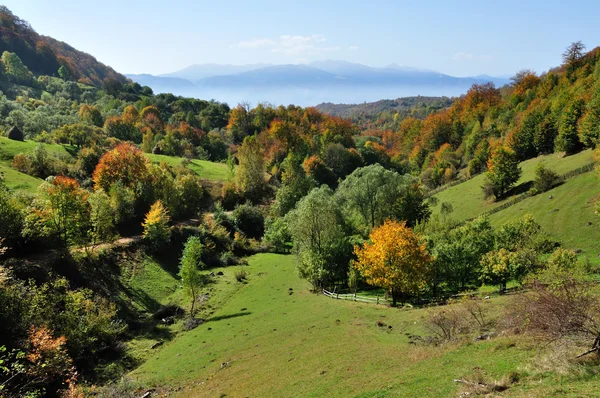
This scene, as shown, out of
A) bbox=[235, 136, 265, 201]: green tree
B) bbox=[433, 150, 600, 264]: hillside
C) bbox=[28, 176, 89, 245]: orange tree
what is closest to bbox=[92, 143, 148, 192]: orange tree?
bbox=[28, 176, 89, 245]: orange tree

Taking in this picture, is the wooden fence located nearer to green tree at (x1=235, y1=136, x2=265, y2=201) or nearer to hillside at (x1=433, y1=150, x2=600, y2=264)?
hillside at (x1=433, y1=150, x2=600, y2=264)

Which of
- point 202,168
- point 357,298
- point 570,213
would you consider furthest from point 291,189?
point 570,213

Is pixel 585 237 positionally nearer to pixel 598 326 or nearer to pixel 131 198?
pixel 598 326

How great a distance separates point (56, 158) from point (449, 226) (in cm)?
8388

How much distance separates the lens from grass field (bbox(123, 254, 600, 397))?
750 inches

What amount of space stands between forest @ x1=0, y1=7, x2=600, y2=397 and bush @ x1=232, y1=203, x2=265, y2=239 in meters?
0.35

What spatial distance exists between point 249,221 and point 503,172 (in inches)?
2193

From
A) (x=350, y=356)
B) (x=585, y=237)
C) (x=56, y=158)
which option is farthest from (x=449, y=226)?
(x=56, y=158)

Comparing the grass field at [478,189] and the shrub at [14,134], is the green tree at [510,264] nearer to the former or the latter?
the grass field at [478,189]

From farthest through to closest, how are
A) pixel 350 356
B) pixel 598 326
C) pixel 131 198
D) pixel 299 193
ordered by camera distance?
pixel 299 193 → pixel 131 198 → pixel 350 356 → pixel 598 326

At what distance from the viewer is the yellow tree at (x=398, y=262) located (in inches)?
1486

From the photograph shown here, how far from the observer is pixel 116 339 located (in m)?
40.6

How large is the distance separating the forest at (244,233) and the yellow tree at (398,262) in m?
0.17

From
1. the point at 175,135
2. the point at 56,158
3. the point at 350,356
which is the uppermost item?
the point at 175,135
